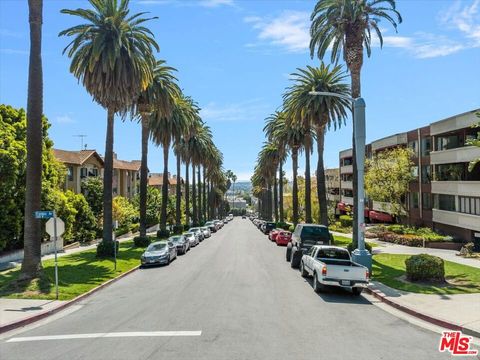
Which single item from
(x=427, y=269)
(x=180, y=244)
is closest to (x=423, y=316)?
(x=427, y=269)

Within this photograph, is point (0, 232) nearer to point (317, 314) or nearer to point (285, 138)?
point (317, 314)

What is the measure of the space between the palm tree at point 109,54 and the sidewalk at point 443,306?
19.8 m

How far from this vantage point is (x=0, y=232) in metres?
28.5

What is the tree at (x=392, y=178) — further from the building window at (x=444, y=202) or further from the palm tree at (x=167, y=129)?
the palm tree at (x=167, y=129)

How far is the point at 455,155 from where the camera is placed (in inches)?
1604

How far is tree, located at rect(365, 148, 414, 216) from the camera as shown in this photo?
49.0 metres

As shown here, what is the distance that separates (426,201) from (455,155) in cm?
963

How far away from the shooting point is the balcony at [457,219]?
122ft

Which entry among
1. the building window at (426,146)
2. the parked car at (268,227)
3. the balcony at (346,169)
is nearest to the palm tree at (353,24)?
the building window at (426,146)

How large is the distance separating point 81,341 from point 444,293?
485 inches

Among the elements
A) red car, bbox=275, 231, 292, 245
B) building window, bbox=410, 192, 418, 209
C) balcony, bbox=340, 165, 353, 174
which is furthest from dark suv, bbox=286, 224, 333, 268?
balcony, bbox=340, 165, 353, 174

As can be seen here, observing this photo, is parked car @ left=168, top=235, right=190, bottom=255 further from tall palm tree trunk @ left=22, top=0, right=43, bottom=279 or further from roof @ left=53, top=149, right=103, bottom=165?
roof @ left=53, top=149, right=103, bottom=165

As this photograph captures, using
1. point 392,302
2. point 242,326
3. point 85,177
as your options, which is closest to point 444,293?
point 392,302

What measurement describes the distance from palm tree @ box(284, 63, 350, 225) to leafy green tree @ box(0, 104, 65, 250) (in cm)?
2172
